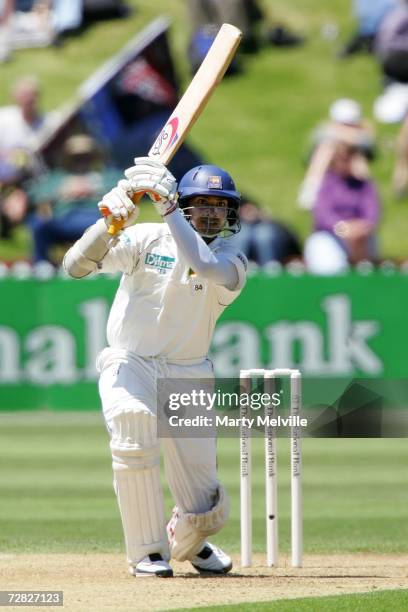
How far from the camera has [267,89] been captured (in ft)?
68.4

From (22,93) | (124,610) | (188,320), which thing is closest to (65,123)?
(22,93)

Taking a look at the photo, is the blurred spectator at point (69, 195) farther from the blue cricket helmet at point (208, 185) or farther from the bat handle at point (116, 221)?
the bat handle at point (116, 221)

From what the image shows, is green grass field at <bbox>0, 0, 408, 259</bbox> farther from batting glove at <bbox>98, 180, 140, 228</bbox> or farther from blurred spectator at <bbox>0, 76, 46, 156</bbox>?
batting glove at <bbox>98, 180, 140, 228</bbox>

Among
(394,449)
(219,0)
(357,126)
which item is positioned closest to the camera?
(394,449)

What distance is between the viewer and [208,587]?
603 centimetres

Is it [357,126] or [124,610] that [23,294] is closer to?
[357,126]

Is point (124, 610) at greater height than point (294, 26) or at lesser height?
lesser

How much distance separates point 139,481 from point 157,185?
1366 millimetres

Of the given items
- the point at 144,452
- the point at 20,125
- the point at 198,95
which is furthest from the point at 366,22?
the point at 144,452

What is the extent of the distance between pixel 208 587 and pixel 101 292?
7.81 m

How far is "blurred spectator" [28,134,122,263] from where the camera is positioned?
15734mm

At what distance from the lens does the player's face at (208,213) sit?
6.26 metres

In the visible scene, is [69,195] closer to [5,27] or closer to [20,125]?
[20,125]

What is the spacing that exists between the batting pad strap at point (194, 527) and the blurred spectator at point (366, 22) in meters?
13.7
